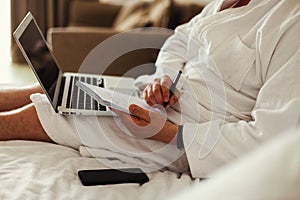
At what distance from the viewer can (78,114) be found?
147 centimetres

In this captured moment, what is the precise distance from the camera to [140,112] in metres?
1.43

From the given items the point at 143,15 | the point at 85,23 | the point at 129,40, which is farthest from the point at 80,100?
the point at 85,23

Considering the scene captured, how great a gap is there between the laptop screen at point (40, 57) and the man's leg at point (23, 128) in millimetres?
88

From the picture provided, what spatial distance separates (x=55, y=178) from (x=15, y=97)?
48 cm

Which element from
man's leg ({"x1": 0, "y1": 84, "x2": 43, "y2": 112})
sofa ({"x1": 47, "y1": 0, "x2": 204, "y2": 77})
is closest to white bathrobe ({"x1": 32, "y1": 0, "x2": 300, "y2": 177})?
man's leg ({"x1": 0, "y1": 84, "x2": 43, "y2": 112})

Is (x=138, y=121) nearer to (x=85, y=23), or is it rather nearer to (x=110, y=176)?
(x=110, y=176)

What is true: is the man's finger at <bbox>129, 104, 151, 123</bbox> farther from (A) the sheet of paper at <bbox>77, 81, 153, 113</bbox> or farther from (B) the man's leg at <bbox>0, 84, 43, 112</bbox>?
(B) the man's leg at <bbox>0, 84, 43, 112</bbox>

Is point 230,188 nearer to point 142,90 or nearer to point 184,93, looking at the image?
point 184,93

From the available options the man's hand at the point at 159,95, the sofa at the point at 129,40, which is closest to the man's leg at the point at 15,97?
the man's hand at the point at 159,95

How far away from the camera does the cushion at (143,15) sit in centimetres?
317

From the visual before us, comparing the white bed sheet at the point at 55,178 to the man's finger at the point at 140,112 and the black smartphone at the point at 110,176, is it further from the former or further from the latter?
the man's finger at the point at 140,112

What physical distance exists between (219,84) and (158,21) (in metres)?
1.62

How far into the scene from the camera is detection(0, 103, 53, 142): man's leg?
1515mm

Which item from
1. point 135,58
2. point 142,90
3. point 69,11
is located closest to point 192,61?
point 142,90
